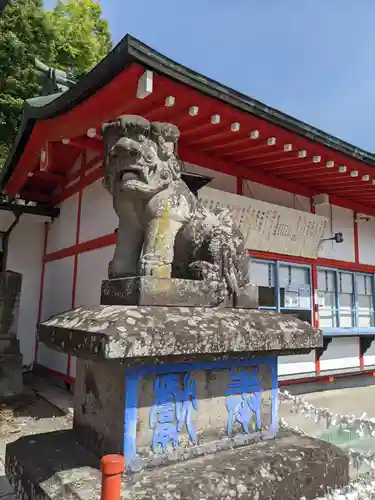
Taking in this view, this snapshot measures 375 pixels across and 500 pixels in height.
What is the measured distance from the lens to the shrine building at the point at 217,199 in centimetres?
443

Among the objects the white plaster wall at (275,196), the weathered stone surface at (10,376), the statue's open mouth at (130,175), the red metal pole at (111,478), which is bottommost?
the weathered stone surface at (10,376)

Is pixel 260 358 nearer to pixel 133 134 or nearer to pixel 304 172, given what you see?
pixel 133 134

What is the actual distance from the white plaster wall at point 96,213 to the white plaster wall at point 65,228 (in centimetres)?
42

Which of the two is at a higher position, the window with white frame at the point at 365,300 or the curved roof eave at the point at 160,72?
the curved roof eave at the point at 160,72

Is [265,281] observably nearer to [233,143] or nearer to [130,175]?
[233,143]

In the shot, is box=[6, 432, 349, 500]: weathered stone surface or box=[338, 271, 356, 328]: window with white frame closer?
box=[6, 432, 349, 500]: weathered stone surface

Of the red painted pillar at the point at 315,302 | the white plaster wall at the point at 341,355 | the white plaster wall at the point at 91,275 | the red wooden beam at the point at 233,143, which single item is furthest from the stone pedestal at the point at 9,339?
the white plaster wall at the point at 341,355

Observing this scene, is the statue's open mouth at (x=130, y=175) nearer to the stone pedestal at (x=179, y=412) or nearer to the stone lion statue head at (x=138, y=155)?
the stone lion statue head at (x=138, y=155)

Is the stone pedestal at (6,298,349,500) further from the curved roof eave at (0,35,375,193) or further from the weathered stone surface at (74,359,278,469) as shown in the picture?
the curved roof eave at (0,35,375,193)

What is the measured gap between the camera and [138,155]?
2.17 meters

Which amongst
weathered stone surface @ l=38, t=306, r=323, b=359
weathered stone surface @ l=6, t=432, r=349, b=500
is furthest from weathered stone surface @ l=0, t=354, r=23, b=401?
weathered stone surface @ l=38, t=306, r=323, b=359

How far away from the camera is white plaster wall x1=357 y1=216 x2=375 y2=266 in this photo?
7965 millimetres

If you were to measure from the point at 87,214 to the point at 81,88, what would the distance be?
269cm

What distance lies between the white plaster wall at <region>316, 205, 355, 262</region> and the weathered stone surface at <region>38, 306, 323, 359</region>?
218 inches
